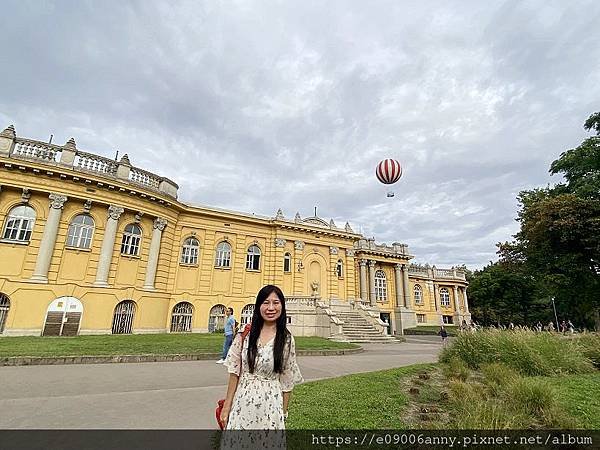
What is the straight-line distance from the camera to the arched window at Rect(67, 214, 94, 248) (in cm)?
1833

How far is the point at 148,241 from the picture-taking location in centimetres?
2106

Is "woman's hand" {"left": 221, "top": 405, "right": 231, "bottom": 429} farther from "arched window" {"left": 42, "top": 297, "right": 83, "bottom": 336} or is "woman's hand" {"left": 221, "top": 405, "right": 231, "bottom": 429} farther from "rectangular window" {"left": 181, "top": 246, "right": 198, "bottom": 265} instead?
"rectangular window" {"left": 181, "top": 246, "right": 198, "bottom": 265}

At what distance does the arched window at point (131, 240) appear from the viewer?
19969 millimetres

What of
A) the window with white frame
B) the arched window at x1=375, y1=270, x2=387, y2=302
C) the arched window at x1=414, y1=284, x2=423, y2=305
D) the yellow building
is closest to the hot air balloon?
the yellow building

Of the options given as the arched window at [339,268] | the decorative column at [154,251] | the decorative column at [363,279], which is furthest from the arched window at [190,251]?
the decorative column at [363,279]

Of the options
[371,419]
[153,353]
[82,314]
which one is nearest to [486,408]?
[371,419]

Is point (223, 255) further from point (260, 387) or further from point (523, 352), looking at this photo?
point (260, 387)

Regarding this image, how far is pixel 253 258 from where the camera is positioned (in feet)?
86.4

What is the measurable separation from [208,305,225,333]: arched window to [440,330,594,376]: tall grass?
17344mm

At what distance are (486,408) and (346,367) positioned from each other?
651 cm

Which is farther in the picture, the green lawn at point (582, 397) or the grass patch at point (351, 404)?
the green lawn at point (582, 397)

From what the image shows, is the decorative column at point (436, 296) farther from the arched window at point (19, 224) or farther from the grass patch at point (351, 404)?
the arched window at point (19, 224)

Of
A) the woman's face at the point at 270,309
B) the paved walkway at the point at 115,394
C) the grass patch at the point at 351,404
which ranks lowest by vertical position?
the paved walkway at the point at 115,394

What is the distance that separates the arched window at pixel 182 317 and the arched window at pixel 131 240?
199 inches
